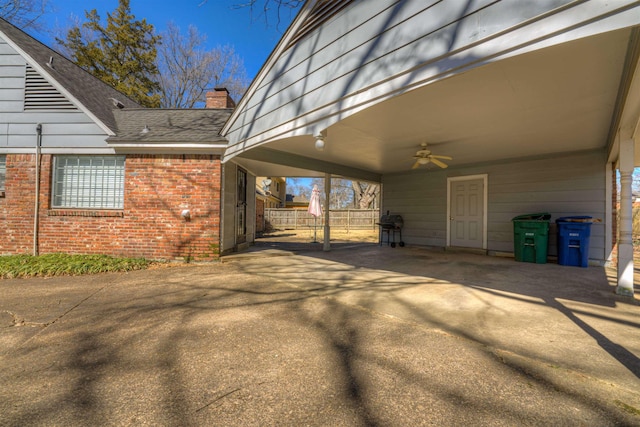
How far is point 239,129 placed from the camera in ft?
19.7

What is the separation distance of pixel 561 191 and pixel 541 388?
6603 mm

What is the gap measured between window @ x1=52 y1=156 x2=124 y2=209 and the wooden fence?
1193 centimetres

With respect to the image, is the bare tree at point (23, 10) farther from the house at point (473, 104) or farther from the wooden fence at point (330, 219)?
the wooden fence at point (330, 219)

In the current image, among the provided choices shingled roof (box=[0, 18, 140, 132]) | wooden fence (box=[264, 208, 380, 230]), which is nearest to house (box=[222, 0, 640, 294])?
shingled roof (box=[0, 18, 140, 132])

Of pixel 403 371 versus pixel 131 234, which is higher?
pixel 131 234

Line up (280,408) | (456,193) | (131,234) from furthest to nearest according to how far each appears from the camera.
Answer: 1. (456,193)
2. (131,234)
3. (280,408)

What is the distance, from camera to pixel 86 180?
671cm

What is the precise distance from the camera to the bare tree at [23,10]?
9.15m

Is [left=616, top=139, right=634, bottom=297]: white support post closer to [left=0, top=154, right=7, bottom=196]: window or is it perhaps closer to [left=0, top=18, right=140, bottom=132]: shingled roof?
[left=0, top=18, right=140, bottom=132]: shingled roof

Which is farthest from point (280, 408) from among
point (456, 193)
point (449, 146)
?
point (456, 193)

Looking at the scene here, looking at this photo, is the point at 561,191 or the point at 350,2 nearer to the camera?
the point at 350,2

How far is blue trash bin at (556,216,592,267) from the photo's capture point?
5.91m

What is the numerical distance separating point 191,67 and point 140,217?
15837 millimetres

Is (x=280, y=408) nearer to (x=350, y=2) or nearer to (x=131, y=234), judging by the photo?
(x=350, y=2)
